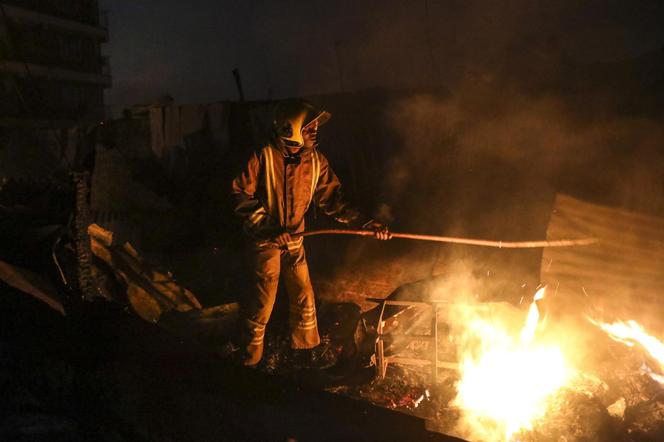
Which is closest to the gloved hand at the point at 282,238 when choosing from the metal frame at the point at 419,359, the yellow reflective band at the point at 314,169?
the yellow reflective band at the point at 314,169

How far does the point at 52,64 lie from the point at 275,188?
39681 mm

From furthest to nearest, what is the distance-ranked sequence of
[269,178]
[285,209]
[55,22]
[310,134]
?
[55,22]
[285,209]
[269,178]
[310,134]

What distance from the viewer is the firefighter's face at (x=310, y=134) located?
438cm

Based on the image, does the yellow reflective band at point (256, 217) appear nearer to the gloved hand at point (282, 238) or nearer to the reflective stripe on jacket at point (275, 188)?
the reflective stripe on jacket at point (275, 188)

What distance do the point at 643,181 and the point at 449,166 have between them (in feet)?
8.88

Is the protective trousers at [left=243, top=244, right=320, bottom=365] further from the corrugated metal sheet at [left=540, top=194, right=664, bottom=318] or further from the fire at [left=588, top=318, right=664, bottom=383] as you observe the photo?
the fire at [left=588, top=318, right=664, bottom=383]

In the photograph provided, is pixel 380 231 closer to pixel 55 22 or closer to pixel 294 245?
pixel 294 245

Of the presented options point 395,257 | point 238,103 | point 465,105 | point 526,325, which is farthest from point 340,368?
→ point 238,103

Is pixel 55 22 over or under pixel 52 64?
over

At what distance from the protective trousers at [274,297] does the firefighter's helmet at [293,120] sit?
1156 mm

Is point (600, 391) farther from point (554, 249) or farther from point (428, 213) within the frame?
point (428, 213)

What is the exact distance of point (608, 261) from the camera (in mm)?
4457

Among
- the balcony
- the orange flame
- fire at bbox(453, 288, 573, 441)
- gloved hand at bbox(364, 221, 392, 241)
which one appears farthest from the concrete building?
the orange flame

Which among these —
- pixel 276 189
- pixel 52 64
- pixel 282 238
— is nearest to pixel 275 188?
pixel 276 189
